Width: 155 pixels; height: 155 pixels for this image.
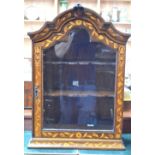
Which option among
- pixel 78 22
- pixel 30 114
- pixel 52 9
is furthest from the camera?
pixel 52 9

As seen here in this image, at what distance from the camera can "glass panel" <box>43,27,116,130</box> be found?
1263 millimetres

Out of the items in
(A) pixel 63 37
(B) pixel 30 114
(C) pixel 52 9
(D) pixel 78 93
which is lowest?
(B) pixel 30 114

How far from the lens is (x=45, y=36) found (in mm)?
1223

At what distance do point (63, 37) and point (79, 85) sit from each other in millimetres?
251

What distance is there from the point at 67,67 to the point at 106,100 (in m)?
0.25

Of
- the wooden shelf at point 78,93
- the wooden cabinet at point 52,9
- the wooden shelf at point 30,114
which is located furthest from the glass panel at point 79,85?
the wooden cabinet at point 52,9

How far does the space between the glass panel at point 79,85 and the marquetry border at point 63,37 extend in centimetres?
3

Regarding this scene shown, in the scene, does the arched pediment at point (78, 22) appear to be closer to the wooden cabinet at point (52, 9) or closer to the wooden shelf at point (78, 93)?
the wooden shelf at point (78, 93)

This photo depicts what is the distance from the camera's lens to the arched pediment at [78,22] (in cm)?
120

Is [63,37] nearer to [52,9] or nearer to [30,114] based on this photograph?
[30,114]

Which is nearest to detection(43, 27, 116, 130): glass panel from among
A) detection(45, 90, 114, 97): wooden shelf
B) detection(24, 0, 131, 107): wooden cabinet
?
detection(45, 90, 114, 97): wooden shelf

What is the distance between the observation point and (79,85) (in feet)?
4.29

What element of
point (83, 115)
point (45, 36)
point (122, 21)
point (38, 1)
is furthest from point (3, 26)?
point (122, 21)

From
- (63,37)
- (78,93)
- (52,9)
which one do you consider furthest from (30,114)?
(52,9)
